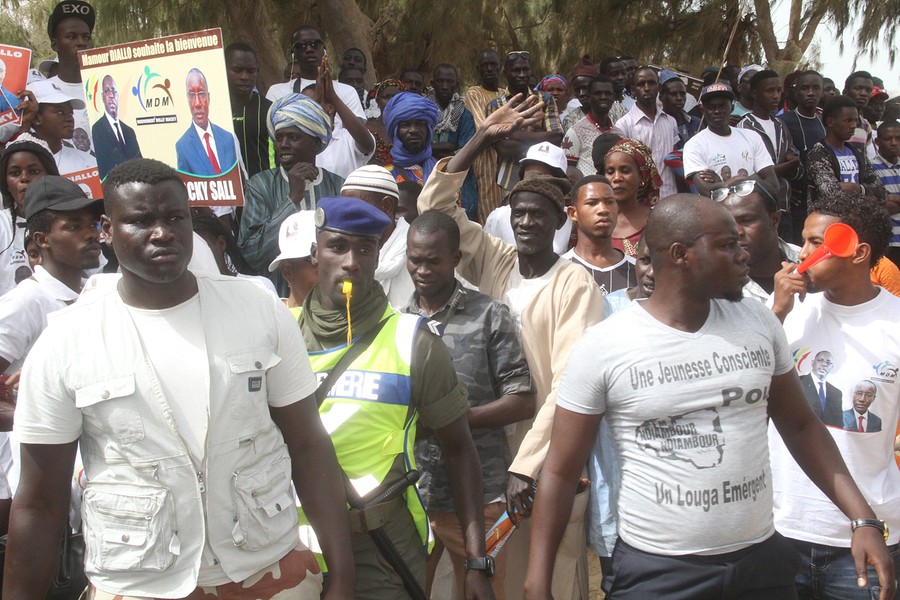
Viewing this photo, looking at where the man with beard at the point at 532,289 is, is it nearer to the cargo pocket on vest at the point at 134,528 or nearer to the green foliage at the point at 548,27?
the cargo pocket on vest at the point at 134,528

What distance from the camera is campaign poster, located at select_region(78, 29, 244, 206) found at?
4.93 m

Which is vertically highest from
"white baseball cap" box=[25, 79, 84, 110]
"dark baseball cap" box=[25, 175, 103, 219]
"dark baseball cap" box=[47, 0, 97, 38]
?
"dark baseball cap" box=[47, 0, 97, 38]

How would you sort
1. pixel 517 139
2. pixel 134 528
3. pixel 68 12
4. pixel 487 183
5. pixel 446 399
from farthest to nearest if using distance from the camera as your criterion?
pixel 487 183 < pixel 517 139 < pixel 68 12 < pixel 446 399 < pixel 134 528

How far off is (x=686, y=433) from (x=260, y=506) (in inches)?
48.8

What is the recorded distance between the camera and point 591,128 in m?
7.61

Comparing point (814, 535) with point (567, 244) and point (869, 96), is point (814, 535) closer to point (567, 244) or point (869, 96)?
point (567, 244)

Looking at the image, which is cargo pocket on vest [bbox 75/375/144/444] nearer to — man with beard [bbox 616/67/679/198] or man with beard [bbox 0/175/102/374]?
man with beard [bbox 0/175/102/374]

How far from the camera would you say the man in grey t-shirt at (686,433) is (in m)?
2.56

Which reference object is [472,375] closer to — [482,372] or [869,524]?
[482,372]

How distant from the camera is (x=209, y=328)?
2361mm

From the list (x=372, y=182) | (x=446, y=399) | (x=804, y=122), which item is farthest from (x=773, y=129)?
(x=446, y=399)

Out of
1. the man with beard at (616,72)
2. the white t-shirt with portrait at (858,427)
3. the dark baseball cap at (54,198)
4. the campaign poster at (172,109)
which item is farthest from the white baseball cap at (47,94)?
the man with beard at (616,72)

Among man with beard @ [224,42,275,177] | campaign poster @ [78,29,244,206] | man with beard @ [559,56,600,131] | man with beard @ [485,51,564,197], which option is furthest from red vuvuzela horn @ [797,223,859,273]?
man with beard @ [559,56,600,131]

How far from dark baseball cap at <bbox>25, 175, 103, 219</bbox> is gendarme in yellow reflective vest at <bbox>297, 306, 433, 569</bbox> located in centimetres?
155
